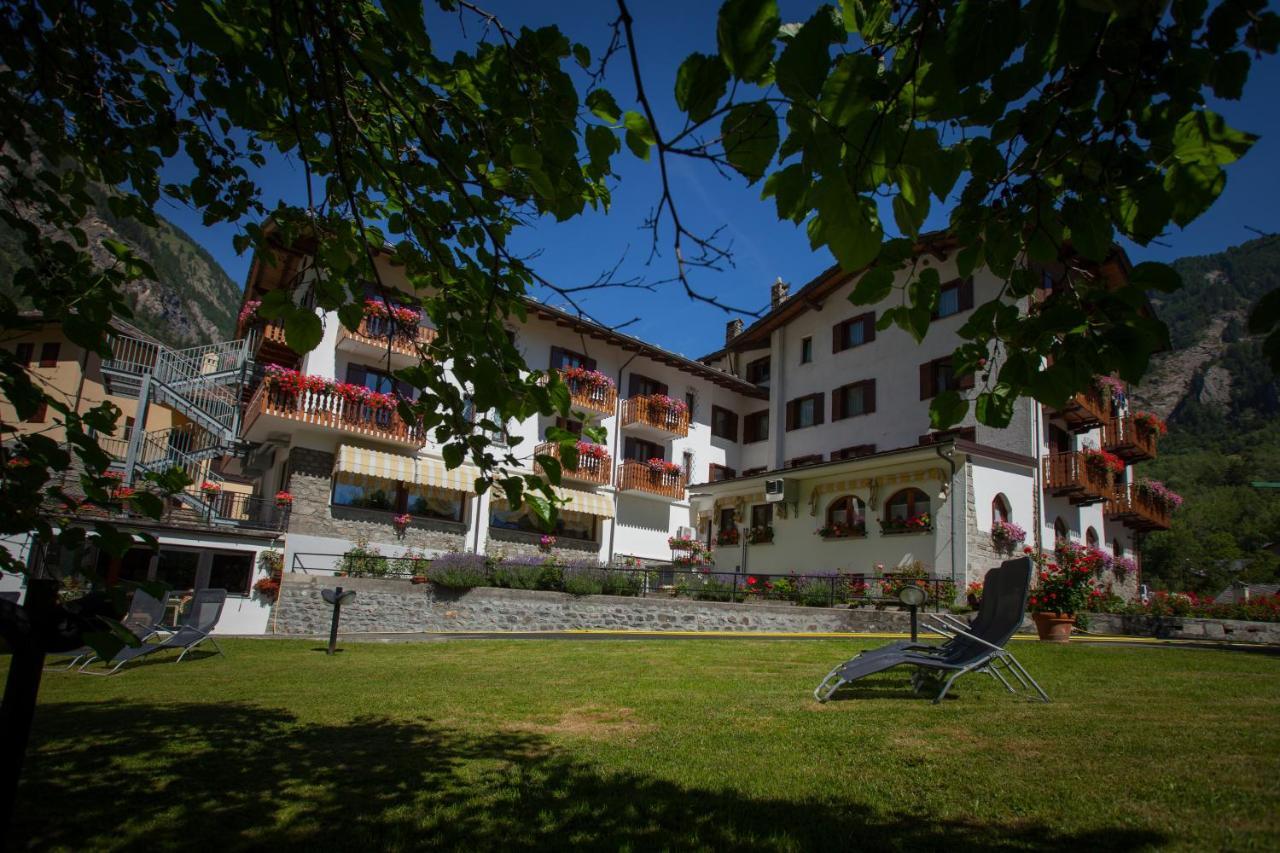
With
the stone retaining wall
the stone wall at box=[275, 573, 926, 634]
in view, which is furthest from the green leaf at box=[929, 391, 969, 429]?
the stone retaining wall

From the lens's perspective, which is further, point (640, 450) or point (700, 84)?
point (640, 450)

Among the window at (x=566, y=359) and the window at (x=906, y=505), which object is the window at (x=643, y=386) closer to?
the window at (x=566, y=359)

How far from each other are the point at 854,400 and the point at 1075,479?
7.24 metres

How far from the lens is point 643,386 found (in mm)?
28031

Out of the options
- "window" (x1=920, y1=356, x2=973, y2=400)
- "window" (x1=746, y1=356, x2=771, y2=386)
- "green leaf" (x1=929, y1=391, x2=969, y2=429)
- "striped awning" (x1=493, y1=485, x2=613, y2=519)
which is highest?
"window" (x1=746, y1=356, x2=771, y2=386)

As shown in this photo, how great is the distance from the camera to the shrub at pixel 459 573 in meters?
16.5

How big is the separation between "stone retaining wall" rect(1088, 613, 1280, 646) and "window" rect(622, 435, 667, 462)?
49.0 ft

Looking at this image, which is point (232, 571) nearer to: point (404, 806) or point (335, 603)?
point (335, 603)

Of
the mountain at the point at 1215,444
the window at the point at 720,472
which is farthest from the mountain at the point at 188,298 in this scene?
the mountain at the point at 1215,444

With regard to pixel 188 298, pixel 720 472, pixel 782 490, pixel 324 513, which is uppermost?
pixel 188 298

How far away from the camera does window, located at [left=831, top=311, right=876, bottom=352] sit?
2511cm

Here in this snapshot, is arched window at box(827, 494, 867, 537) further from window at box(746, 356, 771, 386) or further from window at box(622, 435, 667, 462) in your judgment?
window at box(746, 356, 771, 386)

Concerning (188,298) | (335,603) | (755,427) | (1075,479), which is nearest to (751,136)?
(335,603)

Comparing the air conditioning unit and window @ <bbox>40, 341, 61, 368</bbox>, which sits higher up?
window @ <bbox>40, 341, 61, 368</bbox>
